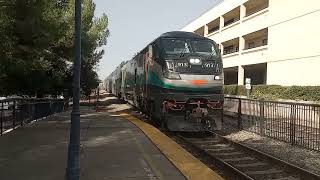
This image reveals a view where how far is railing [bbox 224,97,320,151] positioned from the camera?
13555 millimetres

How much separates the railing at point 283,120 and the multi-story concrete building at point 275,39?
1739 cm

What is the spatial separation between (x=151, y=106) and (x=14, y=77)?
10851 millimetres

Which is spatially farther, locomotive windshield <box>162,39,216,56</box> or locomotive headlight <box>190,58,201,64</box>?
locomotive windshield <box>162,39,216,56</box>

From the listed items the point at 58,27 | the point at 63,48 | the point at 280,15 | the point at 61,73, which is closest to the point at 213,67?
the point at 58,27

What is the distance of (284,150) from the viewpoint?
44.7 ft

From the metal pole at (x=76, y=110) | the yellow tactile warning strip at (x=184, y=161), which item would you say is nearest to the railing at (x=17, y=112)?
the yellow tactile warning strip at (x=184, y=161)

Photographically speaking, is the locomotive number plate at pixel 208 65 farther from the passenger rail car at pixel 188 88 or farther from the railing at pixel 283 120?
the railing at pixel 283 120

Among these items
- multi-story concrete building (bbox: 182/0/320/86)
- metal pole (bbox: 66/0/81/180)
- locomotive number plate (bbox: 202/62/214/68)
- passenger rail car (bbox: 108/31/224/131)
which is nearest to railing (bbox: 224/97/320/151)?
passenger rail car (bbox: 108/31/224/131)

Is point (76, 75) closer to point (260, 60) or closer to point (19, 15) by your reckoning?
point (19, 15)

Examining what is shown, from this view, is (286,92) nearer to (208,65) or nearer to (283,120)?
(208,65)

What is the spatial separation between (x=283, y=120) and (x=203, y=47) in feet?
13.2

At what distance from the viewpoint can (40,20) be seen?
19.2 m

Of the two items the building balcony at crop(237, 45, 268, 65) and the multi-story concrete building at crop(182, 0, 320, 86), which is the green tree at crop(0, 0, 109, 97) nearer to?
the multi-story concrete building at crop(182, 0, 320, 86)

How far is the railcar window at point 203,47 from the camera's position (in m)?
17.0
